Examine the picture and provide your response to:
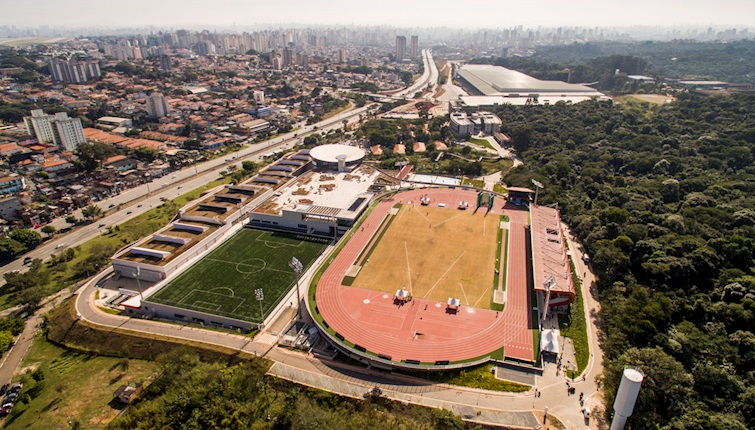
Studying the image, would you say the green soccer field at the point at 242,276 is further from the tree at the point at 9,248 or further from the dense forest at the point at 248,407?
the tree at the point at 9,248

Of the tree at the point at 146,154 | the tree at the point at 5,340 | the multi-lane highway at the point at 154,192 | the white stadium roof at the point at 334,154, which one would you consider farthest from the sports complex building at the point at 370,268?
the tree at the point at 146,154

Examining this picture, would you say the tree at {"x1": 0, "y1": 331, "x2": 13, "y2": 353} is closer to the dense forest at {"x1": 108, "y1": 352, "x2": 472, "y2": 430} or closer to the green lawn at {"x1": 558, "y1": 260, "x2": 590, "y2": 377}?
the dense forest at {"x1": 108, "y1": 352, "x2": 472, "y2": 430}

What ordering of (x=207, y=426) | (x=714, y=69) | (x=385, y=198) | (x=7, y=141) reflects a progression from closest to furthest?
(x=207, y=426), (x=385, y=198), (x=7, y=141), (x=714, y=69)

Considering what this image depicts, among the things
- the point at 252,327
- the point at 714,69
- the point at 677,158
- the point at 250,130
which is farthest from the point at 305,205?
the point at 714,69

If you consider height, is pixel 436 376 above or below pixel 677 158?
below

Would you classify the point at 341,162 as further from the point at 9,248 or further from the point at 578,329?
the point at 578,329

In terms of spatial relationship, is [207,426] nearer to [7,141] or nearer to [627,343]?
[627,343]

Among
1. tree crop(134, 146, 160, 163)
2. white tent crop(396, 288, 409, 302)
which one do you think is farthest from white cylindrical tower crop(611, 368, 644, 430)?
tree crop(134, 146, 160, 163)
